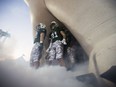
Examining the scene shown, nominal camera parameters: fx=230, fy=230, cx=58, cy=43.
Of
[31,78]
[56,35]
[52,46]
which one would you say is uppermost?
[56,35]

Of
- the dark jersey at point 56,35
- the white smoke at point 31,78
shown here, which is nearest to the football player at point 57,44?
the dark jersey at point 56,35

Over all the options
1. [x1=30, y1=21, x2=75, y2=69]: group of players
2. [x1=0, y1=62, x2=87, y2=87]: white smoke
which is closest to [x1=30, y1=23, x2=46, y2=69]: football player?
[x1=30, y1=21, x2=75, y2=69]: group of players

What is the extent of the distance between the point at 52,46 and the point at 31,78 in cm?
52

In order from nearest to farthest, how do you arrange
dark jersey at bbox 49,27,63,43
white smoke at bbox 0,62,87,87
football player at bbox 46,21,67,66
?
white smoke at bbox 0,62,87,87 → football player at bbox 46,21,67,66 → dark jersey at bbox 49,27,63,43

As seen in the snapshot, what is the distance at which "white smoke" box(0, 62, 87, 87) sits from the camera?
4.11 feet

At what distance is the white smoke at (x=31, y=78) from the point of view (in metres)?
1.25

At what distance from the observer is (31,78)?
134 centimetres

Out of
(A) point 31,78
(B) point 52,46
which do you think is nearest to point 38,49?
(B) point 52,46

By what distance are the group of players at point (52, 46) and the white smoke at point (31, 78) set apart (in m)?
0.20

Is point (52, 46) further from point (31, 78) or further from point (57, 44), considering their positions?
point (31, 78)

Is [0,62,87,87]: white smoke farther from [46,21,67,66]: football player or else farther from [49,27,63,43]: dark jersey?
[49,27,63,43]: dark jersey

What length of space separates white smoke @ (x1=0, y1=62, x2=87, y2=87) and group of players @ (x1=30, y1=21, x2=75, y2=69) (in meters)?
0.20

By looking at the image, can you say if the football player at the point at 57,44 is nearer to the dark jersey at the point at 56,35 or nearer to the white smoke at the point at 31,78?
the dark jersey at the point at 56,35

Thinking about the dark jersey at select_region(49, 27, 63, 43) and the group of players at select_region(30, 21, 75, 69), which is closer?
the group of players at select_region(30, 21, 75, 69)
